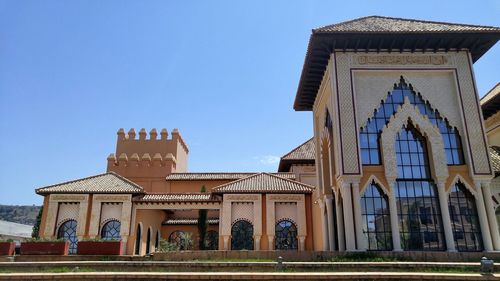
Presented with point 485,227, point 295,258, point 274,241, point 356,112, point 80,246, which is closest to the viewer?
point 295,258

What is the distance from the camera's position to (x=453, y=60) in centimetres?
1622

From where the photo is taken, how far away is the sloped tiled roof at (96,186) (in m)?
23.6

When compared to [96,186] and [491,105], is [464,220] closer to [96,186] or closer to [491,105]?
[491,105]

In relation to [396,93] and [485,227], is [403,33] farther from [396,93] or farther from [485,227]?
[485,227]

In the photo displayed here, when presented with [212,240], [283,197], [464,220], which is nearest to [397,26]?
A: [464,220]

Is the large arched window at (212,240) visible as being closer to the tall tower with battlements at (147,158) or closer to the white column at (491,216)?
the tall tower with battlements at (147,158)

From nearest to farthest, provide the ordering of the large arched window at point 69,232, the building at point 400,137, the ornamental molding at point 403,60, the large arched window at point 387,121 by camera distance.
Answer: the building at point 400,137 < the large arched window at point 387,121 < the ornamental molding at point 403,60 < the large arched window at point 69,232

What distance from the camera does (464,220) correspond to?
14570mm

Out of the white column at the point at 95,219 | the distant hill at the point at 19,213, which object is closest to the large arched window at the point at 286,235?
the white column at the point at 95,219

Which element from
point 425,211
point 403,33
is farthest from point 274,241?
point 403,33

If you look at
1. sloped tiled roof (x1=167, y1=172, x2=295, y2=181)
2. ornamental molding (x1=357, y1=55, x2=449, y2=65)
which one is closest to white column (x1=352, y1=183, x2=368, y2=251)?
ornamental molding (x1=357, y1=55, x2=449, y2=65)

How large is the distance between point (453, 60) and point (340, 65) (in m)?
4.86

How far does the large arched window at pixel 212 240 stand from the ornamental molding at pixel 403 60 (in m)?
16.1

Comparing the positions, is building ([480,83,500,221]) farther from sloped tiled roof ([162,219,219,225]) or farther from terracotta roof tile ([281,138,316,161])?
sloped tiled roof ([162,219,219,225])
